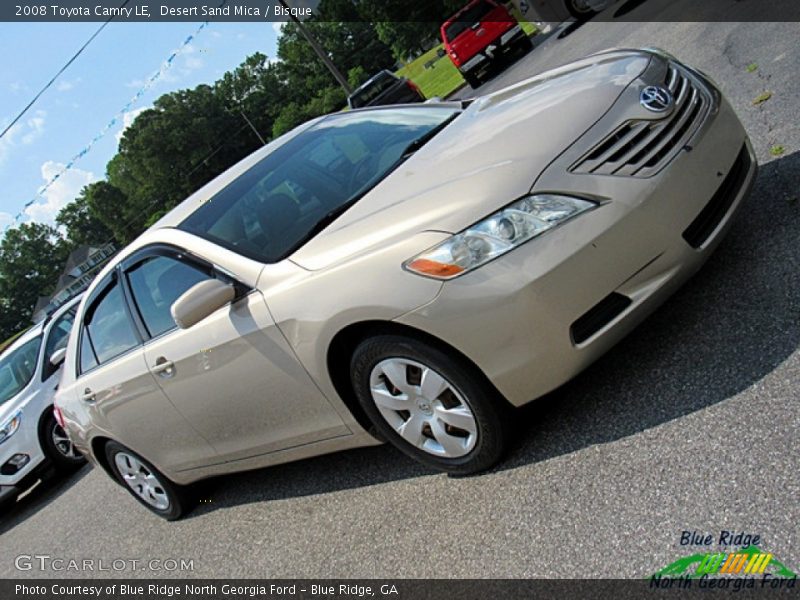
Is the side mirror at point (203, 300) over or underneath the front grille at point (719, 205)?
over

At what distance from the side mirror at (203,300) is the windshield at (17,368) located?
20.7 ft

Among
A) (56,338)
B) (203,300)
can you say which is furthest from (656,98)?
(56,338)

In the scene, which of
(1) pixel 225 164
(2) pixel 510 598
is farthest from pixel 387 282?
(1) pixel 225 164

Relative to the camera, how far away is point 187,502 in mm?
4941

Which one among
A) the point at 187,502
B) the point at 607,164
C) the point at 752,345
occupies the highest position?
the point at 607,164

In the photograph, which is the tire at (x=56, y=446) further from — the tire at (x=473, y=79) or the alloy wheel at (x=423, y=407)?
the tire at (x=473, y=79)

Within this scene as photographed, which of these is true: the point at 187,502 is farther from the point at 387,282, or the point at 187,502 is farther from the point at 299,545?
the point at 387,282

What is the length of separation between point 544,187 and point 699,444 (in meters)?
1.09

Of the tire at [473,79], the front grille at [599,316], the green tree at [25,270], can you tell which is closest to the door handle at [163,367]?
the front grille at [599,316]

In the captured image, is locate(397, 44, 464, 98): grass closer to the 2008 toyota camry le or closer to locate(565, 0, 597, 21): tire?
locate(565, 0, 597, 21): tire

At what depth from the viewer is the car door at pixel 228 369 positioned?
11.3 ft

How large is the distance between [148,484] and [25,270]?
9471 cm

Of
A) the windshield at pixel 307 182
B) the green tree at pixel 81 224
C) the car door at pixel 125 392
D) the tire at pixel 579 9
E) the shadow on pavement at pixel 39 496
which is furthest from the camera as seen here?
the green tree at pixel 81 224

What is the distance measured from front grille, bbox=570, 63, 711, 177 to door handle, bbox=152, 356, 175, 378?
2.30 m
